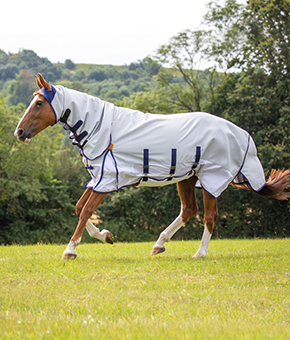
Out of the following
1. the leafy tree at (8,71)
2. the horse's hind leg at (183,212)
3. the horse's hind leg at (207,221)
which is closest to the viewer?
the horse's hind leg at (207,221)

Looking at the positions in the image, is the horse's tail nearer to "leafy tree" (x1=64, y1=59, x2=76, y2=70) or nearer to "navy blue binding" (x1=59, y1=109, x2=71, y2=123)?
"navy blue binding" (x1=59, y1=109, x2=71, y2=123)

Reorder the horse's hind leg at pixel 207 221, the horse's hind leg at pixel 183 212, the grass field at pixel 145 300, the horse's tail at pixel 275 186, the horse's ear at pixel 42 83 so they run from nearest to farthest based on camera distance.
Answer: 1. the grass field at pixel 145 300
2. the horse's ear at pixel 42 83
3. the horse's hind leg at pixel 207 221
4. the horse's hind leg at pixel 183 212
5. the horse's tail at pixel 275 186

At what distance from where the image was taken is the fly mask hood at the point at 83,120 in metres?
5.97

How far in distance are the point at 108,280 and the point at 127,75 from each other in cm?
6237

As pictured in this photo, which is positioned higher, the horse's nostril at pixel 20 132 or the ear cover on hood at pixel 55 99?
the ear cover on hood at pixel 55 99

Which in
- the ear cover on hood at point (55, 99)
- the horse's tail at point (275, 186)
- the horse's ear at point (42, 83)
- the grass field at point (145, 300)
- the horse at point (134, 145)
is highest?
the horse's ear at point (42, 83)

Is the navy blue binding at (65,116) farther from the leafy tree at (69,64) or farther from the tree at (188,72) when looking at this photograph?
the leafy tree at (69,64)

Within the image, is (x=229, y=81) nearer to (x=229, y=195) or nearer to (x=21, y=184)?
(x=229, y=195)

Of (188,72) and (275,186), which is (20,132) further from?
(188,72)

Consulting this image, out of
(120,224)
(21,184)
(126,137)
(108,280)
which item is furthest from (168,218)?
(108,280)

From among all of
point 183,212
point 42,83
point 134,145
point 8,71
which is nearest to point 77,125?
point 42,83

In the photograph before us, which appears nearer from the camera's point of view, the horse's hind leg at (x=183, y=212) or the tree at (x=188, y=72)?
the horse's hind leg at (x=183, y=212)

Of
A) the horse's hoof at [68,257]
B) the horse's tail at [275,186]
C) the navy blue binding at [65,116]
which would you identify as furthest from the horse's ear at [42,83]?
the horse's tail at [275,186]

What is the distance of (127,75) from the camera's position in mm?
65000
